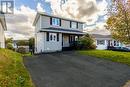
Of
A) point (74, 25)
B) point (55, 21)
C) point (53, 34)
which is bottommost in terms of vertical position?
point (53, 34)

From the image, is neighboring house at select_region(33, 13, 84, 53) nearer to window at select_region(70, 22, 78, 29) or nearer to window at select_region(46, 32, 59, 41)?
window at select_region(46, 32, 59, 41)

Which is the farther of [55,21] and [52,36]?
[55,21]

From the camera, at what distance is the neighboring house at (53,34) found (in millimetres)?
31719

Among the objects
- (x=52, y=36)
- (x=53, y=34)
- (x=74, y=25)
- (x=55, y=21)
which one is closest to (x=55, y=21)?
(x=55, y=21)

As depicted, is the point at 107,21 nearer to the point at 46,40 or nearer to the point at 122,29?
the point at 122,29

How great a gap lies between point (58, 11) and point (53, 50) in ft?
41.2

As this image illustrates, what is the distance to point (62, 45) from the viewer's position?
3509 centimetres

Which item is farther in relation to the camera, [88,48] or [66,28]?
[66,28]

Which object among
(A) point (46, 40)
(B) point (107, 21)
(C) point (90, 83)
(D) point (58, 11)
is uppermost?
(D) point (58, 11)

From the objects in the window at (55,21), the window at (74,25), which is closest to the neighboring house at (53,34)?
the window at (55,21)

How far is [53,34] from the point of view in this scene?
32656mm

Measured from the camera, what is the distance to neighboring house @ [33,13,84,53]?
104ft

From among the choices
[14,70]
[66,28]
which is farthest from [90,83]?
[66,28]

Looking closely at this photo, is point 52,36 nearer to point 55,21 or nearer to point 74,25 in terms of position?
point 55,21
